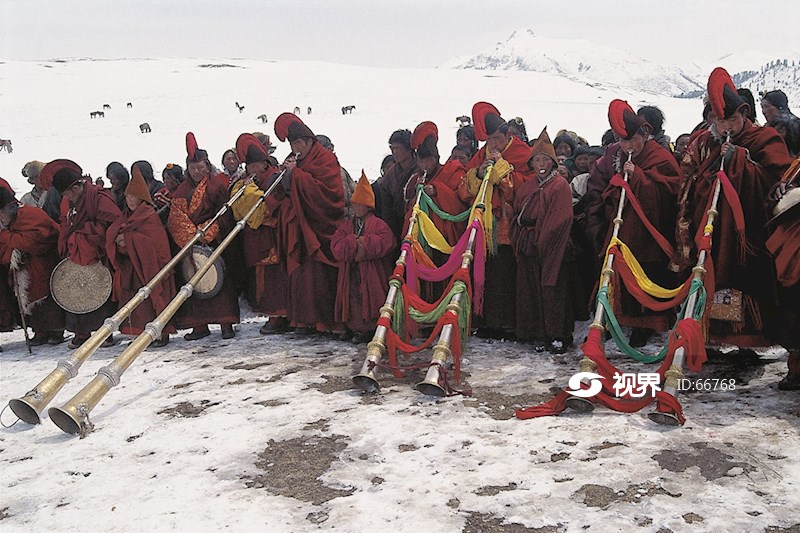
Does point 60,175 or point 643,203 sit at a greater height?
point 60,175

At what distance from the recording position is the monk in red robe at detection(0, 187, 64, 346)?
A: 7.05m

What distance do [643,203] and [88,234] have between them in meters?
5.45

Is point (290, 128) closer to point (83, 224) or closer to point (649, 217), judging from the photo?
point (83, 224)

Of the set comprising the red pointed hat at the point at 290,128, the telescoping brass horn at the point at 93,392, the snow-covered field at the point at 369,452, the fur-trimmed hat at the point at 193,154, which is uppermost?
the red pointed hat at the point at 290,128

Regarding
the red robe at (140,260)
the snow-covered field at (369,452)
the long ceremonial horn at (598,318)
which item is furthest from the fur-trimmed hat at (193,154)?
the long ceremonial horn at (598,318)

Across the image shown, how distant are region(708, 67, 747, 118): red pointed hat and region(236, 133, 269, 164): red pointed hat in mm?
4504

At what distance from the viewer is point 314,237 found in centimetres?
680

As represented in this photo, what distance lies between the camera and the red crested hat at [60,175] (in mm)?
6934

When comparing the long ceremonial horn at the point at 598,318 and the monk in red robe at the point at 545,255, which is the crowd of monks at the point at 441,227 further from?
the long ceremonial horn at the point at 598,318

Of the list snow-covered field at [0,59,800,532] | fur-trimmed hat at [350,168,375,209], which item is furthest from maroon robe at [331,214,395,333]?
snow-covered field at [0,59,800,532]

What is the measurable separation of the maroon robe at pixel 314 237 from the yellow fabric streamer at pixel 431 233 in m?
1.07

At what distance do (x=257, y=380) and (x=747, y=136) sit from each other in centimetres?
435

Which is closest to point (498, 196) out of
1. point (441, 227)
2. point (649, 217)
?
point (441, 227)

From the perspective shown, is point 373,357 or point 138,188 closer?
point 373,357
